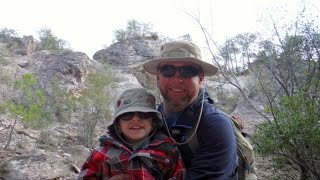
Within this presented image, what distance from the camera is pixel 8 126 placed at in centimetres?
1324

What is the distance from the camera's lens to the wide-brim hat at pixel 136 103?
77.3 inches

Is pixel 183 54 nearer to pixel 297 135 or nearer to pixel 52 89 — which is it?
pixel 297 135

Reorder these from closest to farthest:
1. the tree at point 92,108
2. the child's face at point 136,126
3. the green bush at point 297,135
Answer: the child's face at point 136,126, the green bush at point 297,135, the tree at point 92,108

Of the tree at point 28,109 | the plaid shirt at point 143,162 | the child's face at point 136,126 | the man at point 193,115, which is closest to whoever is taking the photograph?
the man at point 193,115

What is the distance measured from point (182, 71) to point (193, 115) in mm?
257

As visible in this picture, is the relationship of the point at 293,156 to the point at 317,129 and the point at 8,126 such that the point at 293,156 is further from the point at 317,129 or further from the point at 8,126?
the point at 8,126

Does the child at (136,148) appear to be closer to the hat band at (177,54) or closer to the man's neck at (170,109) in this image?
the man's neck at (170,109)

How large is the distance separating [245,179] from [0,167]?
213 inches

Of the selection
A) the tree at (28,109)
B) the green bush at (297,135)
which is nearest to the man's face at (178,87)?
the green bush at (297,135)

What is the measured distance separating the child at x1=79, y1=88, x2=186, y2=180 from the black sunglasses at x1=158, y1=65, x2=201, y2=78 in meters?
0.16

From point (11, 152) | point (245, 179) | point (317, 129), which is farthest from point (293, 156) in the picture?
point (11, 152)

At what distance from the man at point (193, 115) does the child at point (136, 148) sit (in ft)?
0.23

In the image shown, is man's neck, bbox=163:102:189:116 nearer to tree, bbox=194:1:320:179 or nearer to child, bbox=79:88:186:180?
child, bbox=79:88:186:180

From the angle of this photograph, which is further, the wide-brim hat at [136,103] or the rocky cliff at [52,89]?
the rocky cliff at [52,89]
